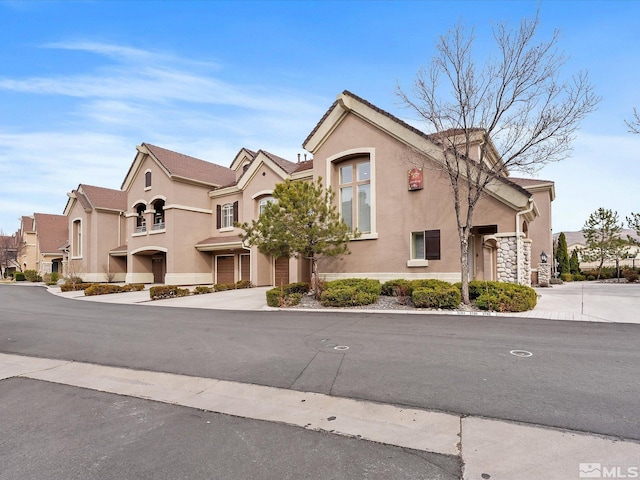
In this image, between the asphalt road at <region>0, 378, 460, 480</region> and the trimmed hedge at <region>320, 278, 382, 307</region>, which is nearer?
the asphalt road at <region>0, 378, 460, 480</region>

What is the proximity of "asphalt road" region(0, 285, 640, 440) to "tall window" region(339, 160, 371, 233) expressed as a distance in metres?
6.76

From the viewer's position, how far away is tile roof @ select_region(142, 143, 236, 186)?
28013 mm

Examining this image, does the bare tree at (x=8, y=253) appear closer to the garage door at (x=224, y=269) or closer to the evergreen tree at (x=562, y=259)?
the garage door at (x=224, y=269)

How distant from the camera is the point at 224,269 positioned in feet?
93.1

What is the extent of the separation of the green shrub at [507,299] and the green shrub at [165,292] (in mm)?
16470

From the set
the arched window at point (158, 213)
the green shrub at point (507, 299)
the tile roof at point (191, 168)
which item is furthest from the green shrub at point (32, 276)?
the green shrub at point (507, 299)

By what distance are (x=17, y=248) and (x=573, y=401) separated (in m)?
74.5

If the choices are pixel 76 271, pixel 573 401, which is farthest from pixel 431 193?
pixel 76 271

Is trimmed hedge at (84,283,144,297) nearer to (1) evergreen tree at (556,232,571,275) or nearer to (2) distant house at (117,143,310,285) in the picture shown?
(2) distant house at (117,143,310,285)

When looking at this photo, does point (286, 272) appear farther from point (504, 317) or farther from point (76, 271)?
point (76, 271)

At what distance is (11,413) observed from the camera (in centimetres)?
496

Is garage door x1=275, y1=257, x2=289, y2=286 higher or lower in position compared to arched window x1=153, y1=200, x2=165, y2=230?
lower

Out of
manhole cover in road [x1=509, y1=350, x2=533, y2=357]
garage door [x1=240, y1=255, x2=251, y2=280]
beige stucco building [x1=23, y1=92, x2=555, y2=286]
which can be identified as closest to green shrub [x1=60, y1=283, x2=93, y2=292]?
beige stucco building [x1=23, y1=92, x2=555, y2=286]

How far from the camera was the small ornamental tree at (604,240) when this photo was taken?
31.5 metres
